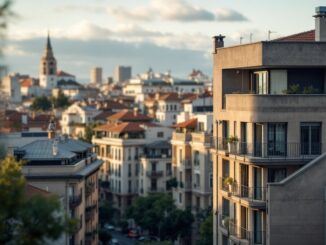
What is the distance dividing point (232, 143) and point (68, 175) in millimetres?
22369

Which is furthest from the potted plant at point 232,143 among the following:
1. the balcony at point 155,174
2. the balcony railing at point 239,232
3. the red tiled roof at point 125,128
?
the red tiled roof at point 125,128

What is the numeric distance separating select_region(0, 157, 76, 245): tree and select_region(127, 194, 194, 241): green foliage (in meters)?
66.1

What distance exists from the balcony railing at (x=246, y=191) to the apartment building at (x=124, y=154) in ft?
248

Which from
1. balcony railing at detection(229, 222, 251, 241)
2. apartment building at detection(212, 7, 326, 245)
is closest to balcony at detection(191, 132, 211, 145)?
balcony railing at detection(229, 222, 251, 241)

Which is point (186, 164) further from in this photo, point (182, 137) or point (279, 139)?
point (279, 139)

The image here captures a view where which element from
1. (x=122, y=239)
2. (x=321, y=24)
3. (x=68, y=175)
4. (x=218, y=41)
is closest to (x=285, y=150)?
(x=321, y=24)

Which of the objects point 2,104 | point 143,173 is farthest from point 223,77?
point 143,173

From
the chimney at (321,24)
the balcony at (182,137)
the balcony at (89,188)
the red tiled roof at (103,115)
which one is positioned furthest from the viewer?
the red tiled roof at (103,115)

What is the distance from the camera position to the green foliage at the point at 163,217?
89.6m

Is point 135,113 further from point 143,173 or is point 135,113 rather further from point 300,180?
point 300,180

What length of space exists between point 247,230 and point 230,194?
223cm

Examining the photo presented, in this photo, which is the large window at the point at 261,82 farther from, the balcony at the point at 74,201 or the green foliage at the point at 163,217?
the green foliage at the point at 163,217

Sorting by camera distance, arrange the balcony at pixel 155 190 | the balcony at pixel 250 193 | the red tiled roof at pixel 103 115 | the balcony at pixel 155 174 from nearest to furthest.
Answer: the balcony at pixel 250 193 → the balcony at pixel 155 190 → the balcony at pixel 155 174 → the red tiled roof at pixel 103 115

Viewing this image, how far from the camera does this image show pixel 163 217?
91.0 metres
